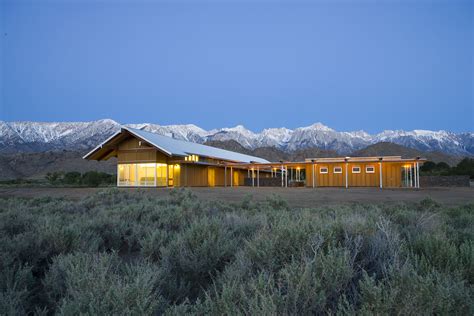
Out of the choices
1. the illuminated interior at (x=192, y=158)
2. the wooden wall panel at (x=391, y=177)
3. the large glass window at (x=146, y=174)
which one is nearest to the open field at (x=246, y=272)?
the large glass window at (x=146, y=174)

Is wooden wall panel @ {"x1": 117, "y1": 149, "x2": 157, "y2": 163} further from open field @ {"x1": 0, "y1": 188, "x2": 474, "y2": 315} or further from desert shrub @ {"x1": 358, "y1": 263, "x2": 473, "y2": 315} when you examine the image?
desert shrub @ {"x1": 358, "y1": 263, "x2": 473, "y2": 315}

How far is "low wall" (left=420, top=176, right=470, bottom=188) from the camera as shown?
31661mm

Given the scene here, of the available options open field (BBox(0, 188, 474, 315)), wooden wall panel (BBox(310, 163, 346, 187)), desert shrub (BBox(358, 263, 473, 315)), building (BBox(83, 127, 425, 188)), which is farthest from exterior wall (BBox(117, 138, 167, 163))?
desert shrub (BBox(358, 263, 473, 315))

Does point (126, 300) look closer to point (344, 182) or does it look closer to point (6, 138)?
point (344, 182)

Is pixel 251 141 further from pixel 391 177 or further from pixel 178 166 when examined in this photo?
pixel 391 177

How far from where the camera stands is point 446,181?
3303cm

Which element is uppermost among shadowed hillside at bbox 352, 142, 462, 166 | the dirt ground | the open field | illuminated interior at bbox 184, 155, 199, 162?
shadowed hillside at bbox 352, 142, 462, 166

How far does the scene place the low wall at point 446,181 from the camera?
1246 inches

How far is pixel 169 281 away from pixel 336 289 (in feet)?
5.42

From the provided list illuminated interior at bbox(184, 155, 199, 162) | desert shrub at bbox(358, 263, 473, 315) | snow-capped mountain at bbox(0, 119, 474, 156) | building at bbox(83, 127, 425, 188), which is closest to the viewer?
desert shrub at bbox(358, 263, 473, 315)

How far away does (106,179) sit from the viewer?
132ft

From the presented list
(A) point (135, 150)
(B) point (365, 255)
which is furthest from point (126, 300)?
(A) point (135, 150)

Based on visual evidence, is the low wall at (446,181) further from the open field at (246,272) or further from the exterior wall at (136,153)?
Result: the open field at (246,272)

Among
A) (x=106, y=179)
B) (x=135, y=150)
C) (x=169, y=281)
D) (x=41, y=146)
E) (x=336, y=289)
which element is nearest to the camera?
(x=336, y=289)
